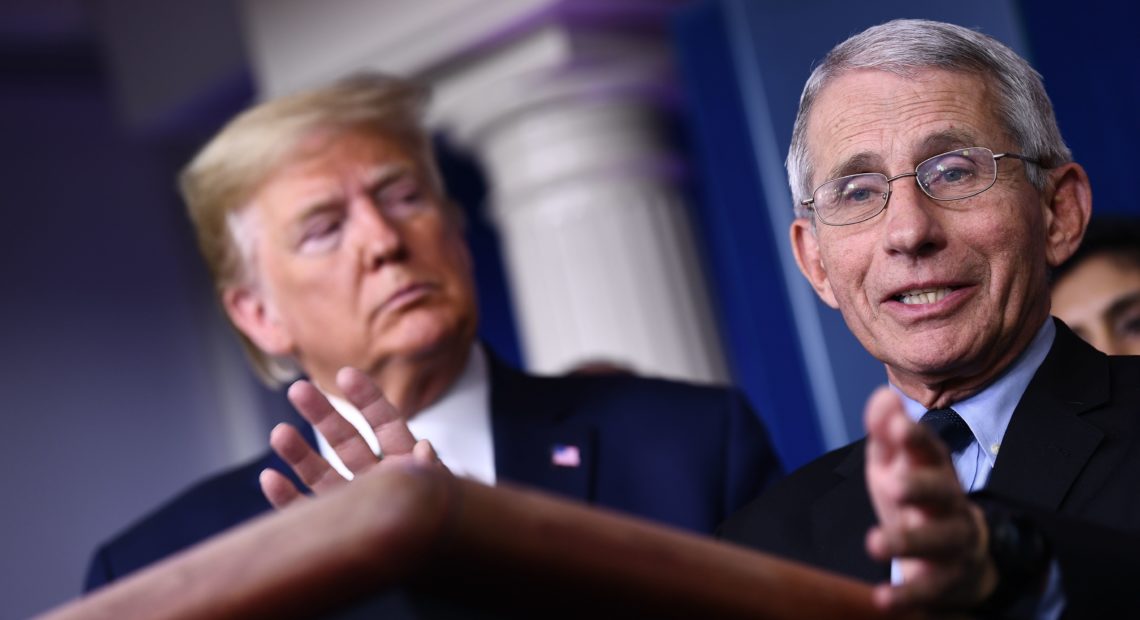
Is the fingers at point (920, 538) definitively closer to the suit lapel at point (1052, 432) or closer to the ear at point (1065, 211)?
the suit lapel at point (1052, 432)

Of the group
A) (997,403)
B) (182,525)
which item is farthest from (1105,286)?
(182,525)

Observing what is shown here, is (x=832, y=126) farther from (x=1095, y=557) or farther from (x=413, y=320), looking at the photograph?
(x=413, y=320)

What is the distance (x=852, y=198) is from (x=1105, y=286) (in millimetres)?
1176

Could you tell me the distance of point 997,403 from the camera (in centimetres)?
143

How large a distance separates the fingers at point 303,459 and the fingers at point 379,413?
0.03 metres

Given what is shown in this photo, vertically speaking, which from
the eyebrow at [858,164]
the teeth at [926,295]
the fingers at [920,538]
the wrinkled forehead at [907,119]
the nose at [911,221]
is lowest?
the teeth at [926,295]

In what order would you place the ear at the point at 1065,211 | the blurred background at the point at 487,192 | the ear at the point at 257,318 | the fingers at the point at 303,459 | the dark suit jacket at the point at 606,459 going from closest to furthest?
the ear at the point at 1065,211
the fingers at the point at 303,459
the dark suit jacket at the point at 606,459
the ear at the point at 257,318
the blurred background at the point at 487,192

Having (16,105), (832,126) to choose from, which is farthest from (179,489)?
(832,126)

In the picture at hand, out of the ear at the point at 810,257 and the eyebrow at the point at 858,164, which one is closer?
the eyebrow at the point at 858,164

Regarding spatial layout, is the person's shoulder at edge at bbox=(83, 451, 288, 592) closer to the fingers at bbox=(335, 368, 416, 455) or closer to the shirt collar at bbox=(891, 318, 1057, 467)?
the fingers at bbox=(335, 368, 416, 455)

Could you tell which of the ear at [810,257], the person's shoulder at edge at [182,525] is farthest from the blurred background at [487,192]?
the person's shoulder at edge at [182,525]

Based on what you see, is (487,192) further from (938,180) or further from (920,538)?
(920,538)

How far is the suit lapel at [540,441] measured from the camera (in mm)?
2307

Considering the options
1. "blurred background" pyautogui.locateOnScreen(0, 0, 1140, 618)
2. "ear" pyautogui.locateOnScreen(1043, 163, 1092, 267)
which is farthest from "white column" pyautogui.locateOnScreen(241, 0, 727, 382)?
"ear" pyautogui.locateOnScreen(1043, 163, 1092, 267)
